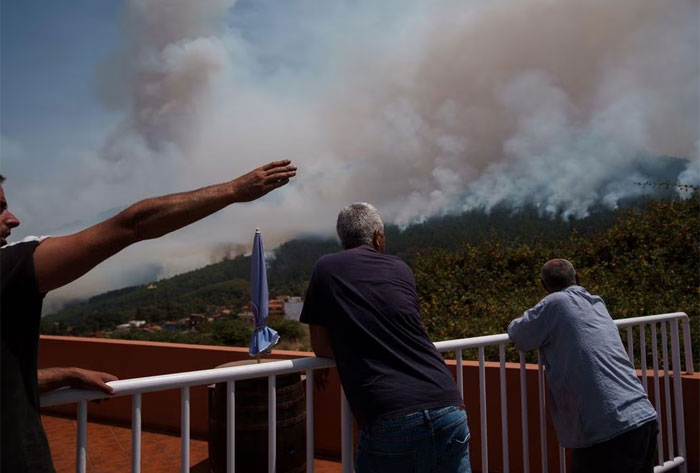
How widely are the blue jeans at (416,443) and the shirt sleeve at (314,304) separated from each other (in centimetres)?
42

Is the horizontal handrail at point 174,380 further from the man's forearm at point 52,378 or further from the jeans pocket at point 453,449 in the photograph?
the jeans pocket at point 453,449

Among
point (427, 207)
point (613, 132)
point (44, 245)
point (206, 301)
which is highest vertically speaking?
point (613, 132)

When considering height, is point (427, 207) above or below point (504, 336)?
above

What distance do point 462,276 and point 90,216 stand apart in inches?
1672

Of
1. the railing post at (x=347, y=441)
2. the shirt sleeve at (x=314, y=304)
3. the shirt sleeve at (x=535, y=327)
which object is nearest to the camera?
the shirt sleeve at (x=314, y=304)

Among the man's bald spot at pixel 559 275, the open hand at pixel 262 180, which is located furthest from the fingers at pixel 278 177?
the man's bald spot at pixel 559 275

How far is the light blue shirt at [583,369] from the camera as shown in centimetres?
251

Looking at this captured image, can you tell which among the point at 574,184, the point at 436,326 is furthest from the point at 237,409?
the point at 574,184

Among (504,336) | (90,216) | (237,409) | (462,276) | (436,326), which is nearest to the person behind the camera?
(504,336)

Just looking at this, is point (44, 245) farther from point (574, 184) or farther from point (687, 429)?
point (574, 184)

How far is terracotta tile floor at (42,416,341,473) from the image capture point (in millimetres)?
4789

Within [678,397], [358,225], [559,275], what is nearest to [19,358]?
[358,225]

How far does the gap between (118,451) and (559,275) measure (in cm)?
460

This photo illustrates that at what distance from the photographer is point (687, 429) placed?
371 centimetres
